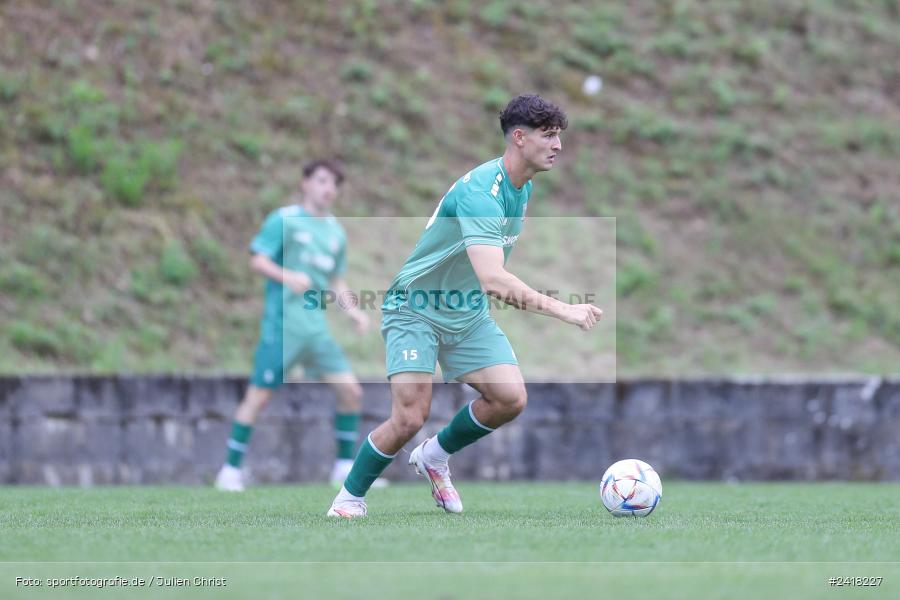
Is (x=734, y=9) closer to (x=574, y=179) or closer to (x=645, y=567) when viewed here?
(x=574, y=179)

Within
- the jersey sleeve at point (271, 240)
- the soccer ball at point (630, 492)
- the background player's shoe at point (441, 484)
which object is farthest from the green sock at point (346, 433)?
the soccer ball at point (630, 492)

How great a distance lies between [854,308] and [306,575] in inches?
355

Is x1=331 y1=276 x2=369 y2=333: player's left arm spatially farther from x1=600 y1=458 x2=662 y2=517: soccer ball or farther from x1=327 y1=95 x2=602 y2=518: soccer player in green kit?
x1=600 y1=458 x2=662 y2=517: soccer ball

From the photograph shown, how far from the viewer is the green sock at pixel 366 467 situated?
220 inches

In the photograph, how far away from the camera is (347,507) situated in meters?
5.63

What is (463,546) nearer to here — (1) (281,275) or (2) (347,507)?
(2) (347,507)

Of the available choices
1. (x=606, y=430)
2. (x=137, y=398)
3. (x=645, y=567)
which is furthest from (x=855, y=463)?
(x=645, y=567)

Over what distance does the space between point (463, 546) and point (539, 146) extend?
2.00 metres

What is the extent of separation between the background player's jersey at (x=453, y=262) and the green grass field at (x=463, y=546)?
3.21 feet

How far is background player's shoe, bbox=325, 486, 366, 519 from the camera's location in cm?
560

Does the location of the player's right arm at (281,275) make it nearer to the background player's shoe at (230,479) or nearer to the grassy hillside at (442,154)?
the background player's shoe at (230,479)

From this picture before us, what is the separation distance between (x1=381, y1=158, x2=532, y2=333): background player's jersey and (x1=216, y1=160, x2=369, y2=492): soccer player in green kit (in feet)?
8.36

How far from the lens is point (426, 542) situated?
450cm

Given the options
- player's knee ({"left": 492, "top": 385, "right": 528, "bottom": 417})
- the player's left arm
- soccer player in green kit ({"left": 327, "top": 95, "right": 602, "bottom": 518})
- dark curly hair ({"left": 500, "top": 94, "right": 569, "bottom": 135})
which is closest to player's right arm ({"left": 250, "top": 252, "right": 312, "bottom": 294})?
the player's left arm
